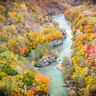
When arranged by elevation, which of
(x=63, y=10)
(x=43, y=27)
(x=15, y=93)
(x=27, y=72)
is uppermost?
(x=63, y=10)

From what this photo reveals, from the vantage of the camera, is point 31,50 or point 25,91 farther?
point 31,50

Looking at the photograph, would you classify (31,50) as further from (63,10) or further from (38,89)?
(63,10)

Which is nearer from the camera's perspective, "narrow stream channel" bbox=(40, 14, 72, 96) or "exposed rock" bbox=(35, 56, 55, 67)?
"narrow stream channel" bbox=(40, 14, 72, 96)

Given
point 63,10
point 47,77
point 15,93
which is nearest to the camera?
point 15,93

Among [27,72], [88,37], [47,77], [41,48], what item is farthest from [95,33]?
[27,72]

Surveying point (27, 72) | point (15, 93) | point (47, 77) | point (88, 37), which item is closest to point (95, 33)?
point (88, 37)

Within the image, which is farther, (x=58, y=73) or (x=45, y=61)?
(x=45, y=61)

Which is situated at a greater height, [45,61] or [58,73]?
[45,61]

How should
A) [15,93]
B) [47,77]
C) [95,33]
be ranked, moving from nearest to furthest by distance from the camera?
[15,93], [47,77], [95,33]

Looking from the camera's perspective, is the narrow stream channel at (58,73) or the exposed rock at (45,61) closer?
the narrow stream channel at (58,73)

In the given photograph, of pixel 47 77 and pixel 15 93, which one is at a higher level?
pixel 47 77
